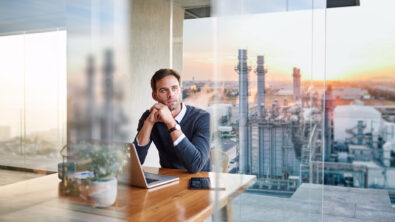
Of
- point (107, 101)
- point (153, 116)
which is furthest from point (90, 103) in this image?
point (153, 116)

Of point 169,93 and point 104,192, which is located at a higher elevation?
point 169,93

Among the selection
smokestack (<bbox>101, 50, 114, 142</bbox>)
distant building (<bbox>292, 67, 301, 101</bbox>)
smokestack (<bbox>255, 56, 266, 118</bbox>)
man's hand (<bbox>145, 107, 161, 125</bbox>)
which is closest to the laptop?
smokestack (<bbox>101, 50, 114, 142</bbox>)

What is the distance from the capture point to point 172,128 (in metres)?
1.65

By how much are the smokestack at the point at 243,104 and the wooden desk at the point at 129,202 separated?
77 millimetres

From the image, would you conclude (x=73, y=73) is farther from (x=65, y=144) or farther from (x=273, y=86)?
(x=273, y=86)

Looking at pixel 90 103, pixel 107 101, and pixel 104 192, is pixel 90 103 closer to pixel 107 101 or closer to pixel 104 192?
pixel 107 101

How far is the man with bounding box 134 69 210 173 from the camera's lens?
5.34 feet

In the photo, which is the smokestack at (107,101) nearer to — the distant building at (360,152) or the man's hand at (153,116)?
the man's hand at (153,116)

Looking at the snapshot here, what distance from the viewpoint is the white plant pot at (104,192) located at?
3.91ft

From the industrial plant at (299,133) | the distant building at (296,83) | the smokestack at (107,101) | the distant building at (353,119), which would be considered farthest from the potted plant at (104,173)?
the distant building at (353,119)

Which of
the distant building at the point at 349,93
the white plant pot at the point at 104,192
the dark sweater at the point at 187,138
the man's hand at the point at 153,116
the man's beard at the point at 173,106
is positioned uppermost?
the distant building at the point at 349,93

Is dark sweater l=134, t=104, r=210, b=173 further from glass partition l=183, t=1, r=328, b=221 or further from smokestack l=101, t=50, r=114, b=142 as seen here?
glass partition l=183, t=1, r=328, b=221

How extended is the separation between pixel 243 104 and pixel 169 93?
0.84 metres

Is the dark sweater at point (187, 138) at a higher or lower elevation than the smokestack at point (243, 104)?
lower
